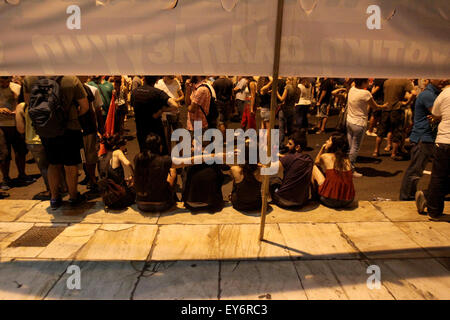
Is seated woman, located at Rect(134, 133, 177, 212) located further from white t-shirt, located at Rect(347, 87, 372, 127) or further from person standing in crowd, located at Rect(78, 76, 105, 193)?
white t-shirt, located at Rect(347, 87, 372, 127)

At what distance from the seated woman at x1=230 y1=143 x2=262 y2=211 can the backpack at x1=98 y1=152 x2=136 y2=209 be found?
146 cm

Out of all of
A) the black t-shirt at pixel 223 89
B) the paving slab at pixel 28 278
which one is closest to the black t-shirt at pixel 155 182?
the paving slab at pixel 28 278

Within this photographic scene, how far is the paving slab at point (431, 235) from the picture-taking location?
372cm

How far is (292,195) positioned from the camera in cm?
454

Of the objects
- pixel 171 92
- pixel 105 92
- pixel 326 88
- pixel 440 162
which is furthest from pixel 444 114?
pixel 326 88

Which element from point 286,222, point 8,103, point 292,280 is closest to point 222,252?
point 292,280

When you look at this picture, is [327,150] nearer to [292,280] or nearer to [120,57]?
[292,280]

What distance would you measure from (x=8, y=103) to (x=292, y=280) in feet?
17.5

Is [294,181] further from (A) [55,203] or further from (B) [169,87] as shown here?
(B) [169,87]

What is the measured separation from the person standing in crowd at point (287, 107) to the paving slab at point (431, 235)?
365 centimetres

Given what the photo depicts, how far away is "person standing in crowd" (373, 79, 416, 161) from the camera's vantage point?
7270 millimetres

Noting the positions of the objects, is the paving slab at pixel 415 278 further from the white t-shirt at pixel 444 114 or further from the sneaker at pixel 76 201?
the sneaker at pixel 76 201

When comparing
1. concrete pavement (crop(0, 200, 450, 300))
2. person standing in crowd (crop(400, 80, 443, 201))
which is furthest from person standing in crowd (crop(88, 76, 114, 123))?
person standing in crowd (crop(400, 80, 443, 201))

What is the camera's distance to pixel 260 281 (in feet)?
10.4
